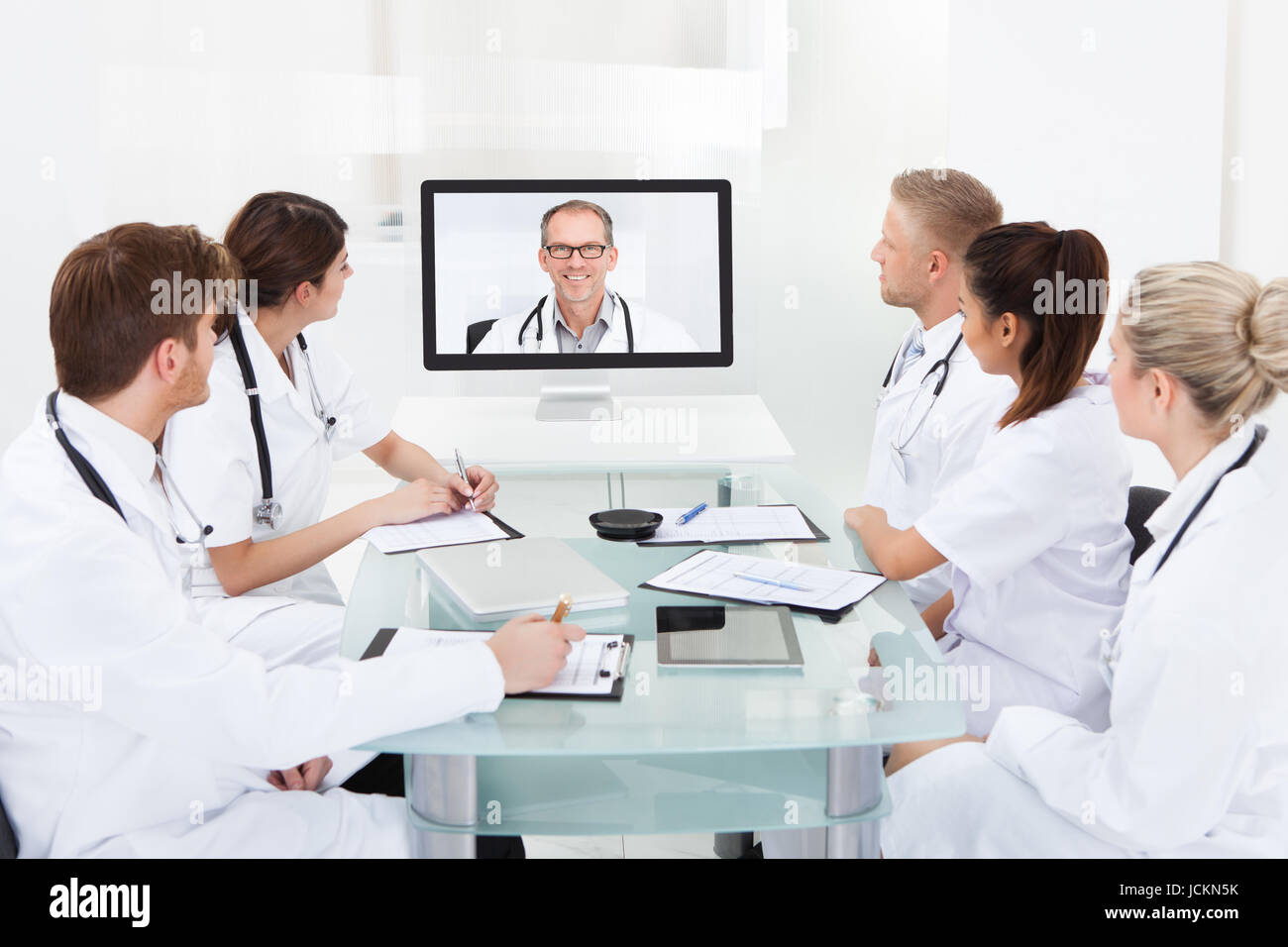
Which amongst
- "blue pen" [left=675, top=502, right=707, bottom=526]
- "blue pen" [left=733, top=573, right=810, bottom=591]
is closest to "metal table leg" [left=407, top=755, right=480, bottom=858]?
"blue pen" [left=733, top=573, right=810, bottom=591]

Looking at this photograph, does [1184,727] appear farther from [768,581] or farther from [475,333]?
[475,333]

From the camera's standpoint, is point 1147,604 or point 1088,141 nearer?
point 1147,604

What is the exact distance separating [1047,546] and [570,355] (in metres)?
1.46

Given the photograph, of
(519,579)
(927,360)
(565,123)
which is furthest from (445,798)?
(565,123)

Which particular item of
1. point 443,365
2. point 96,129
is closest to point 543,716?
point 443,365

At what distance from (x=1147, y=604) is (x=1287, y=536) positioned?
163mm

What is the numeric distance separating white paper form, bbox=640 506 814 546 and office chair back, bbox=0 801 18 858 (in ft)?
3.04

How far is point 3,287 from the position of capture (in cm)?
354

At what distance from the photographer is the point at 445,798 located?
4.06ft

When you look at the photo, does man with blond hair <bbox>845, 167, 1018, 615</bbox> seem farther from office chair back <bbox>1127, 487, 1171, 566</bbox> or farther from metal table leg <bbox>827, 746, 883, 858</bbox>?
metal table leg <bbox>827, 746, 883, 858</bbox>

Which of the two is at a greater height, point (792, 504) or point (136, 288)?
point (136, 288)
